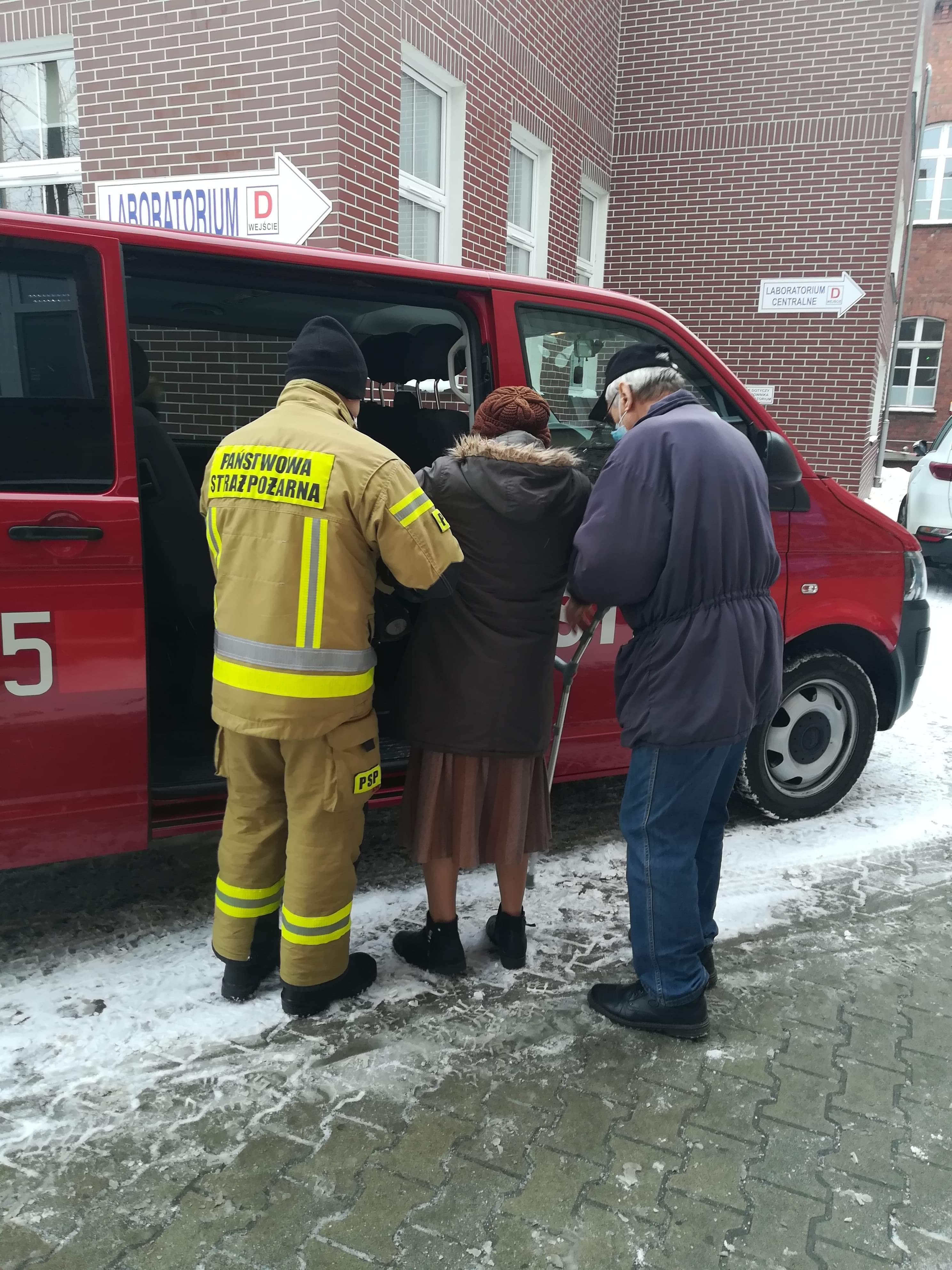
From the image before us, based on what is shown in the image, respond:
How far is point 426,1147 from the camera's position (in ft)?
7.14

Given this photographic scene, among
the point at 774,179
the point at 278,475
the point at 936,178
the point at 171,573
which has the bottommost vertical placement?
the point at 171,573

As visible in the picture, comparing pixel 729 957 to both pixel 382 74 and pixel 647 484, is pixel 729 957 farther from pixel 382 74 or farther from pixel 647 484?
pixel 382 74

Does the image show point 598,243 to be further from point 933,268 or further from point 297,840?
point 933,268

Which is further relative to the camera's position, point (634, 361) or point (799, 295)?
point (799, 295)

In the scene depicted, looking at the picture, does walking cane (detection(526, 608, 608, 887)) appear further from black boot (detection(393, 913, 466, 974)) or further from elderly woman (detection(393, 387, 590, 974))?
black boot (detection(393, 913, 466, 974))

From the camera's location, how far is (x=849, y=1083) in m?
2.47

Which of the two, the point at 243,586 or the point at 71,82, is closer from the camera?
the point at 243,586

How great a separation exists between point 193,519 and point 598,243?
379 inches

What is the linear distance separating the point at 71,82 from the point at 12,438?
622cm

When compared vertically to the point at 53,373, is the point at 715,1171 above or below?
below

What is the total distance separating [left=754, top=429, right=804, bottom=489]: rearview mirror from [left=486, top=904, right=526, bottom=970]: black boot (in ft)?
5.99

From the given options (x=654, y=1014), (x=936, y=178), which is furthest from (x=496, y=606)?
(x=936, y=178)

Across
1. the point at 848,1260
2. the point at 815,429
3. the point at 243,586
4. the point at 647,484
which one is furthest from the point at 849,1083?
the point at 815,429

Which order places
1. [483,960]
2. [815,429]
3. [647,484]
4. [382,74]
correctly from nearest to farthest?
[647,484] < [483,960] < [382,74] < [815,429]
